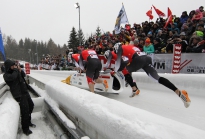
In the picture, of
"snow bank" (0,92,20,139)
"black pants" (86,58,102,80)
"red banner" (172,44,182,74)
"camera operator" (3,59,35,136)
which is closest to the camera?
"snow bank" (0,92,20,139)

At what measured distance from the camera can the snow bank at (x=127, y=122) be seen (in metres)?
1.06

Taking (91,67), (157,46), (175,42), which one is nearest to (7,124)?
(91,67)

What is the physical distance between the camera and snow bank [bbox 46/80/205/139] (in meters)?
1.06

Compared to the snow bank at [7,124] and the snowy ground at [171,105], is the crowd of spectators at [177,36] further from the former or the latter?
the snow bank at [7,124]

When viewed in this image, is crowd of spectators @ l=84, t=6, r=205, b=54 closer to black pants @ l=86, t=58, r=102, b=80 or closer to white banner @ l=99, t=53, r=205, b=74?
white banner @ l=99, t=53, r=205, b=74

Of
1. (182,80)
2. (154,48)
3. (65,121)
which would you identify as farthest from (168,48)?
(65,121)

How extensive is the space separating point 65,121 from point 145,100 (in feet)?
6.43

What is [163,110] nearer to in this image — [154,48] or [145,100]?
[145,100]

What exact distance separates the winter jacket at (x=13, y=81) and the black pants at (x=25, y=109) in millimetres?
92

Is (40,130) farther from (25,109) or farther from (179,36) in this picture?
(179,36)

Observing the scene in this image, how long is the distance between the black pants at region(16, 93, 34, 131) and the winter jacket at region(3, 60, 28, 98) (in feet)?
0.30

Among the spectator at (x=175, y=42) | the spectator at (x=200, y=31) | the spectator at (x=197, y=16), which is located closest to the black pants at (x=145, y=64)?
the spectator at (x=175, y=42)

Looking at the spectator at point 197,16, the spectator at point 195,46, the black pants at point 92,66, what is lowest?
the black pants at point 92,66

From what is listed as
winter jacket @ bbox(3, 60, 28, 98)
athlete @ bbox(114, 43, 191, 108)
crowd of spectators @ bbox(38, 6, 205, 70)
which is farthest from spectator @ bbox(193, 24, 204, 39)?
winter jacket @ bbox(3, 60, 28, 98)
